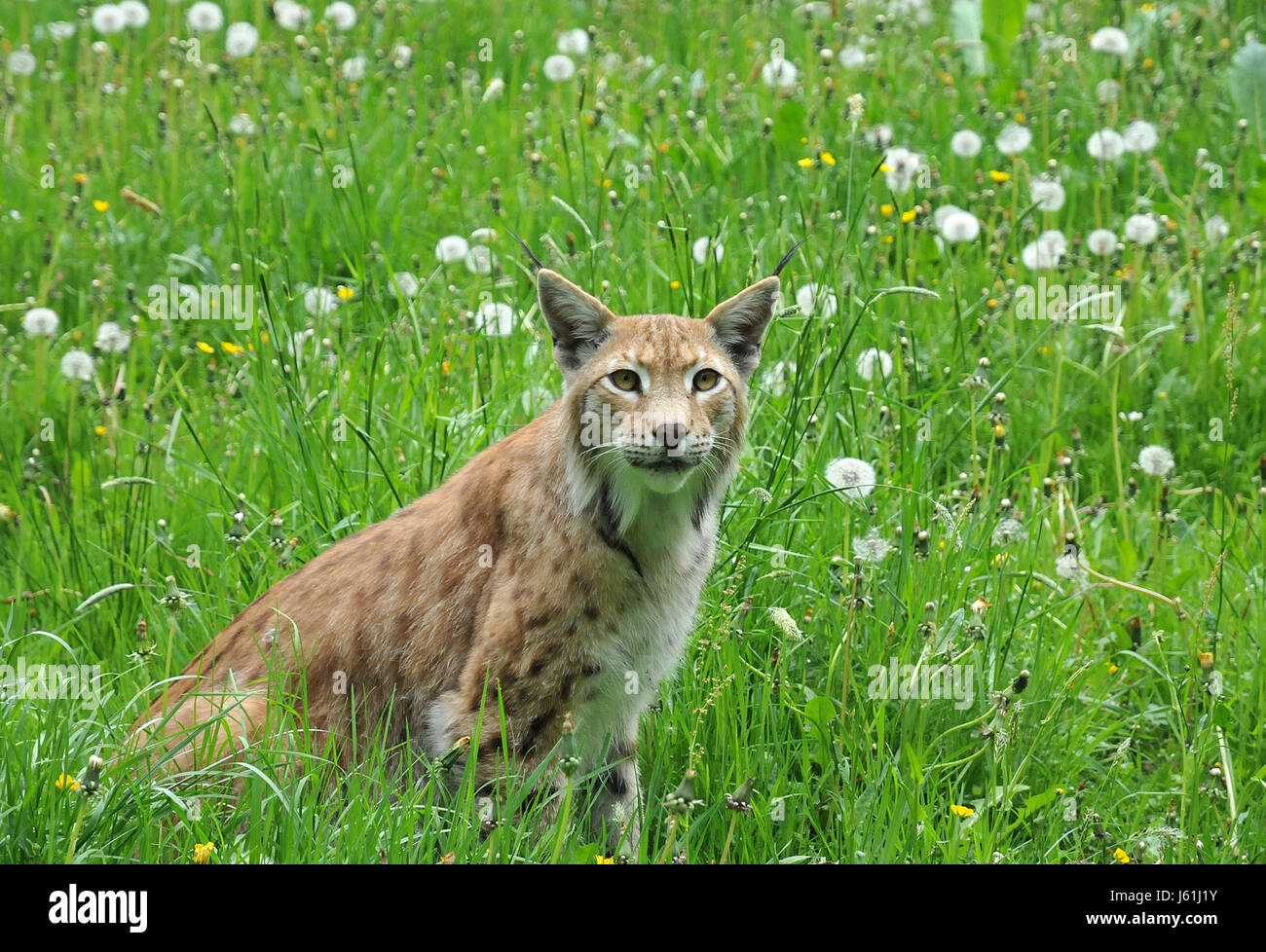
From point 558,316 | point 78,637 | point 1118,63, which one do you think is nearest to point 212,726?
point 78,637

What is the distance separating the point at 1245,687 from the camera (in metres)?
4.64

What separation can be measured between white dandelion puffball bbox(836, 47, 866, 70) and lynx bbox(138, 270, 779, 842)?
15.0ft

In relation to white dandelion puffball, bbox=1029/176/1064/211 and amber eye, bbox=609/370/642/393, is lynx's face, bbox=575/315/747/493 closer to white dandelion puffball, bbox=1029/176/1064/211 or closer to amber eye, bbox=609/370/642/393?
amber eye, bbox=609/370/642/393

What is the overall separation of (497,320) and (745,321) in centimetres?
181

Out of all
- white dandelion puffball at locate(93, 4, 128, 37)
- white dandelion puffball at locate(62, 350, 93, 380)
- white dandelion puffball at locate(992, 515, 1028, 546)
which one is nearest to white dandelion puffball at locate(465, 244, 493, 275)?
white dandelion puffball at locate(62, 350, 93, 380)

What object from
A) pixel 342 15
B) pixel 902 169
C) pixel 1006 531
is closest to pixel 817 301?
pixel 1006 531

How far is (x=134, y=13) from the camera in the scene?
920cm

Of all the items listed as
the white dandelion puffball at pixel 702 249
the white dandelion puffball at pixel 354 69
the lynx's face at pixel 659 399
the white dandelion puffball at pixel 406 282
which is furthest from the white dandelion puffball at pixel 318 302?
the white dandelion puffball at pixel 354 69

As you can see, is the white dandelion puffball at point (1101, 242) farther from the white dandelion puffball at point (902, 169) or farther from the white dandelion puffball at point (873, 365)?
the white dandelion puffball at point (873, 365)

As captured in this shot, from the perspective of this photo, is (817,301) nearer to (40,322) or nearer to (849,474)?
(849,474)

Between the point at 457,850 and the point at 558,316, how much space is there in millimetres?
1604

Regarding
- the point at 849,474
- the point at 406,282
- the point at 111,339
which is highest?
the point at 406,282

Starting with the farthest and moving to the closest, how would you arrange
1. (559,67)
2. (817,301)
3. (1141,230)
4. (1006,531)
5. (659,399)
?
(559,67) < (1141,230) < (817,301) < (1006,531) < (659,399)

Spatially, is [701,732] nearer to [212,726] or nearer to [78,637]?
[212,726]
